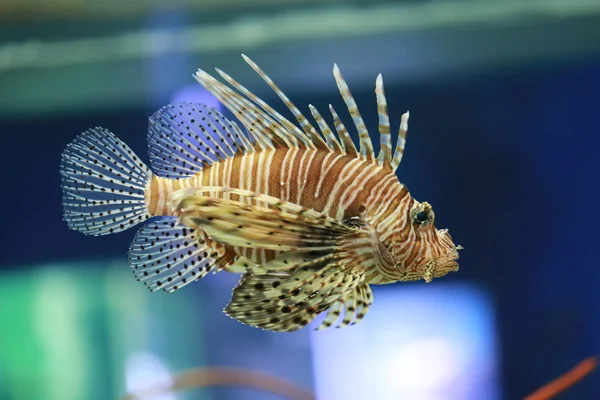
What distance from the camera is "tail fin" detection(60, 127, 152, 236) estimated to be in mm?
875

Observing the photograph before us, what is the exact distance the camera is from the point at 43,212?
2.58 m

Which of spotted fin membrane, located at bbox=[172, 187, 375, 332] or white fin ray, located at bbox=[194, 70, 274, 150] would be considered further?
white fin ray, located at bbox=[194, 70, 274, 150]

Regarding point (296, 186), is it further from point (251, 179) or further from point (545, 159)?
point (545, 159)

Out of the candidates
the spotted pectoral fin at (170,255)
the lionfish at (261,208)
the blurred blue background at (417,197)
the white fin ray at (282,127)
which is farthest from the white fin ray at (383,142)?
the blurred blue background at (417,197)

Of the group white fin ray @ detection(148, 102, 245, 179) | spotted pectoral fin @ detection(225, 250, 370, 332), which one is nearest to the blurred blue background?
white fin ray @ detection(148, 102, 245, 179)

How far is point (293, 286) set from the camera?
77 cm

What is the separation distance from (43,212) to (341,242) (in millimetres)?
2138

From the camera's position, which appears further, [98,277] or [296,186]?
[98,277]

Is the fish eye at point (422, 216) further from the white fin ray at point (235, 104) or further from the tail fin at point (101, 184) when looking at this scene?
the tail fin at point (101, 184)

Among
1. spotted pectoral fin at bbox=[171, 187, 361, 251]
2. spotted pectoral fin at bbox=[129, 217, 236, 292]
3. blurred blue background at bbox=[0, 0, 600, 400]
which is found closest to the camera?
spotted pectoral fin at bbox=[171, 187, 361, 251]

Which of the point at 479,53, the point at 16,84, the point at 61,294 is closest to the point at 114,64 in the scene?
the point at 16,84

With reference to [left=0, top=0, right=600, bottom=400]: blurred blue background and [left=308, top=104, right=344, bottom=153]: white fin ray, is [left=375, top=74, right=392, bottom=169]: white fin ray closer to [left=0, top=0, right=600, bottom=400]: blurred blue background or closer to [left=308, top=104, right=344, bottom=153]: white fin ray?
[left=308, top=104, right=344, bottom=153]: white fin ray

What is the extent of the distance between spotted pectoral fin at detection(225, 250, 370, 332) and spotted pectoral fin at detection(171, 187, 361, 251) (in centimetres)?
2

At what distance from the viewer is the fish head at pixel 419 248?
2.57ft
